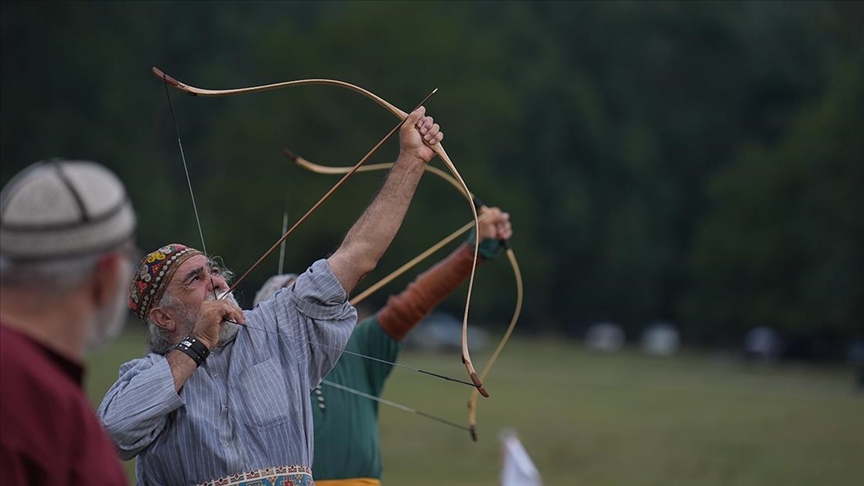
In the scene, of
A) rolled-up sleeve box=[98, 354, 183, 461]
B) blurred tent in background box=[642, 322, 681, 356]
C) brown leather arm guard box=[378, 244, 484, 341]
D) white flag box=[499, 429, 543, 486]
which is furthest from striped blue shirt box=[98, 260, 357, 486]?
blurred tent in background box=[642, 322, 681, 356]

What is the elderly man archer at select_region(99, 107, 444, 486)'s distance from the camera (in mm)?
3307

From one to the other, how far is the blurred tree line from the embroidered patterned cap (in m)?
32.7

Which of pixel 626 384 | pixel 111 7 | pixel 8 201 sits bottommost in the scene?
pixel 626 384

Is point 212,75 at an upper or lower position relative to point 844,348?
upper

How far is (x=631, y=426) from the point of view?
18.7 m

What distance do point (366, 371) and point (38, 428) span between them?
2.90 m

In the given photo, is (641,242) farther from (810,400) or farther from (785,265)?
(810,400)

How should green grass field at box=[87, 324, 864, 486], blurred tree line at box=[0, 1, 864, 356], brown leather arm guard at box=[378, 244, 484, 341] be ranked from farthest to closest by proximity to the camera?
blurred tree line at box=[0, 1, 864, 356]
green grass field at box=[87, 324, 864, 486]
brown leather arm guard at box=[378, 244, 484, 341]

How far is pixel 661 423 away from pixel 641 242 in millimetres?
33180

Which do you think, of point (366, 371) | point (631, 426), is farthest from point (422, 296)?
point (631, 426)

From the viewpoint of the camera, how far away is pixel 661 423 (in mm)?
19219

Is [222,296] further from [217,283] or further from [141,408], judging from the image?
[141,408]

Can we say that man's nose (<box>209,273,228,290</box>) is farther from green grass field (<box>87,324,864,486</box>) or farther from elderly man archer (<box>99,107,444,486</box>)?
green grass field (<box>87,324,864,486</box>)

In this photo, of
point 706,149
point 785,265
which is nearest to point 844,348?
point 785,265
